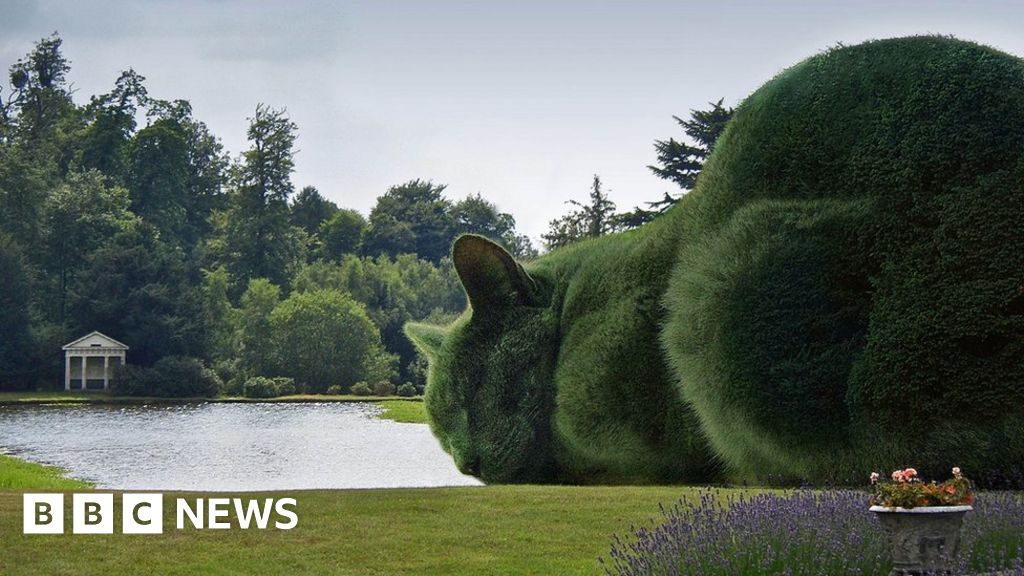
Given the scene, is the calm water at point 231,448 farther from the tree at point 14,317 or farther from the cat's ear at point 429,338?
the tree at point 14,317

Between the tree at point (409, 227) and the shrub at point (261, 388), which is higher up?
the tree at point (409, 227)

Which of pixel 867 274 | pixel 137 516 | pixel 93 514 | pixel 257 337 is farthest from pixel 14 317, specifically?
pixel 867 274

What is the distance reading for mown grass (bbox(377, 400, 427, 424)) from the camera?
1465 inches

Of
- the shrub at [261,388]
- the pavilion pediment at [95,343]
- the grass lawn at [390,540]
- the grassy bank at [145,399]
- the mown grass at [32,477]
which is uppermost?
the grass lawn at [390,540]

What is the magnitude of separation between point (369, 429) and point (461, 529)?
82.2 ft

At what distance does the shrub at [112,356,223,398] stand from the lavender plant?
155 feet

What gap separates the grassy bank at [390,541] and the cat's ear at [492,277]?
7.09ft

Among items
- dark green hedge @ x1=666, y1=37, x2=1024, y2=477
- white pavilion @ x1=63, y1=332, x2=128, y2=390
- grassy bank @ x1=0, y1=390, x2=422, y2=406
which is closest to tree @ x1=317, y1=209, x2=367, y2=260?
white pavilion @ x1=63, y1=332, x2=128, y2=390

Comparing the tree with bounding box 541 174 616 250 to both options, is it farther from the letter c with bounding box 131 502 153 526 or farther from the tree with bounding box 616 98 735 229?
the letter c with bounding box 131 502 153 526

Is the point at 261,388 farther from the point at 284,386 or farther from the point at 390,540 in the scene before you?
the point at 390,540

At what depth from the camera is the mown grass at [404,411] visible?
122 ft

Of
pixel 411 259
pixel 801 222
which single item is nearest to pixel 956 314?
pixel 801 222

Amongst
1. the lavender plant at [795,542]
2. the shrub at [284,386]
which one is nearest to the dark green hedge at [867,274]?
the lavender plant at [795,542]

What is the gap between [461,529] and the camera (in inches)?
331
